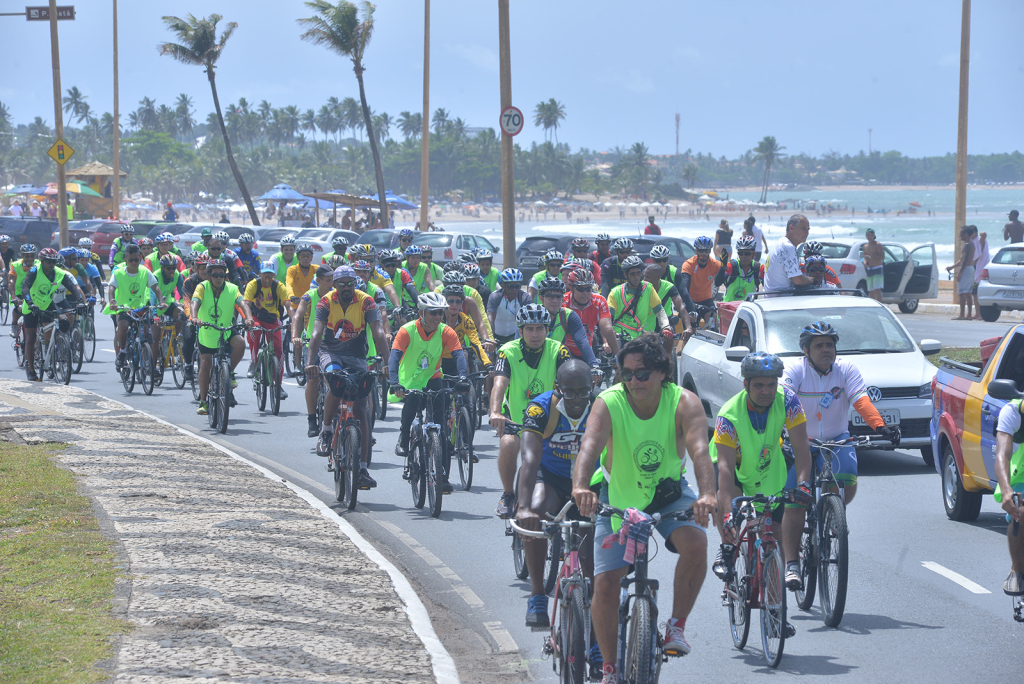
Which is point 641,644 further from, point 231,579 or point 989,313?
point 989,313

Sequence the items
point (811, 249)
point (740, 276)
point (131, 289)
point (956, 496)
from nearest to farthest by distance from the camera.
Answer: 1. point (956, 496)
2. point (811, 249)
3. point (740, 276)
4. point (131, 289)

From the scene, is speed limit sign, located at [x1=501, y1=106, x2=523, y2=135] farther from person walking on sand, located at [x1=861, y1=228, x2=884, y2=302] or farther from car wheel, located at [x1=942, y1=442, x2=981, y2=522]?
car wheel, located at [x1=942, y1=442, x2=981, y2=522]

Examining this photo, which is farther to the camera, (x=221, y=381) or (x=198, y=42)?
(x=198, y=42)

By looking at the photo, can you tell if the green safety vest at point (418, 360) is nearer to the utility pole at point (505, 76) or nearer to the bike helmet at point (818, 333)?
the bike helmet at point (818, 333)

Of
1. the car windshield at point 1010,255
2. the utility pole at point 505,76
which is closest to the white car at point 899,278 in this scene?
the car windshield at point 1010,255

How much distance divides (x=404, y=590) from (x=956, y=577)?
145 inches

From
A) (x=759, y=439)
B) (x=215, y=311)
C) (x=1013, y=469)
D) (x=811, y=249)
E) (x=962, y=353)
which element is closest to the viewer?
(x=1013, y=469)

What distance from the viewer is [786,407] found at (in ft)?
22.0

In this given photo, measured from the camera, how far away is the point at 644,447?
17.8ft

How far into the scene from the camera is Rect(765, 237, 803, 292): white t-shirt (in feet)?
42.9

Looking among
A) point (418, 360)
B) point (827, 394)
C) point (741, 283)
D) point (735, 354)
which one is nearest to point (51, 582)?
point (418, 360)

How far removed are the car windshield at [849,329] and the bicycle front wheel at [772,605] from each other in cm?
555

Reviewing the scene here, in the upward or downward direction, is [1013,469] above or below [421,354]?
below

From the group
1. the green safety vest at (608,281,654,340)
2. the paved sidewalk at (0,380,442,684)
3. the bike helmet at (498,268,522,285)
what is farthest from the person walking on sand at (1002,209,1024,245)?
the paved sidewalk at (0,380,442,684)
